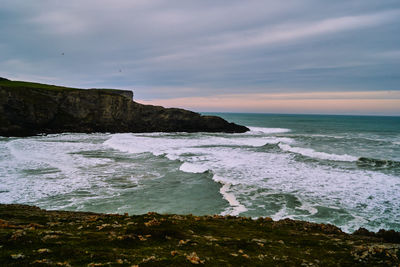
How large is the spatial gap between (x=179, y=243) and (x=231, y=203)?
885cm

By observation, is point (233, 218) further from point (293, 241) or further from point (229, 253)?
point (229, 253)

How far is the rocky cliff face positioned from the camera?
173ft

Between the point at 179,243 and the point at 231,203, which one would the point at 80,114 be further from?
the point at 179,243

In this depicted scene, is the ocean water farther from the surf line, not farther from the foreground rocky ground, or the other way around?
the foreground rocky ground

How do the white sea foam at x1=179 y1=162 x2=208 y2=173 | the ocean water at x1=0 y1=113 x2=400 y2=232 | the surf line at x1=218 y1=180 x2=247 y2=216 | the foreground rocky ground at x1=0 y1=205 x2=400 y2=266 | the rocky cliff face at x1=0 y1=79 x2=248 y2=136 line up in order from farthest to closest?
the rocky cliff face at x1=0 y1=79 x2=248 y2=136
the white sea foam at x1=179 y1=162 x2=208 y2=173
the ocean water at x1=0 y1=113 x2=400 y2=232
the surf line at x1=218 y1=180 x2=247 y2=216
the foreground rocky ground at x1=0 y1=205 x2=400 y2=266

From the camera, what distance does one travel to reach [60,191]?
1673cm

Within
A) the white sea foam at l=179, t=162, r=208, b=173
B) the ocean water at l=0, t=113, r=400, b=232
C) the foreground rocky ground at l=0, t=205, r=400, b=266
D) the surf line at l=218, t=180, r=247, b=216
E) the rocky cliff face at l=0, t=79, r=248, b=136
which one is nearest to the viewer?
the foreground rocky ground at l=0, t=205, r=400, b=266

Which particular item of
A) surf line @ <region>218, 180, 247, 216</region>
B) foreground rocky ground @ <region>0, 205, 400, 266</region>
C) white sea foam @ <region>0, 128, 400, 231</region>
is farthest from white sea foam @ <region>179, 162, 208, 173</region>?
foreground rocky ground @ <region>0, 205, 400, 266</region>

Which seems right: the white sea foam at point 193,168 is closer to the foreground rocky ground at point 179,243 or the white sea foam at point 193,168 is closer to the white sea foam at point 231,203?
the white sea foam at point 231,203

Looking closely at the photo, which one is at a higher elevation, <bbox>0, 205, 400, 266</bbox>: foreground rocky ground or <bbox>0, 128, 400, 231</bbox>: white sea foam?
<bbox>0, 205, 400, 266</bbox>: foreground rocky ground

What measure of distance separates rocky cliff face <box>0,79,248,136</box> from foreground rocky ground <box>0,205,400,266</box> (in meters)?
51.3

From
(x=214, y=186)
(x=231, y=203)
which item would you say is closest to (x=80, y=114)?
(x=214, y=186)

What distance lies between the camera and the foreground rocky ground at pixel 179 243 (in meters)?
5.68

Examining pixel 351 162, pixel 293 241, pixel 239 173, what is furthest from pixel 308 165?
pixel 293 241
